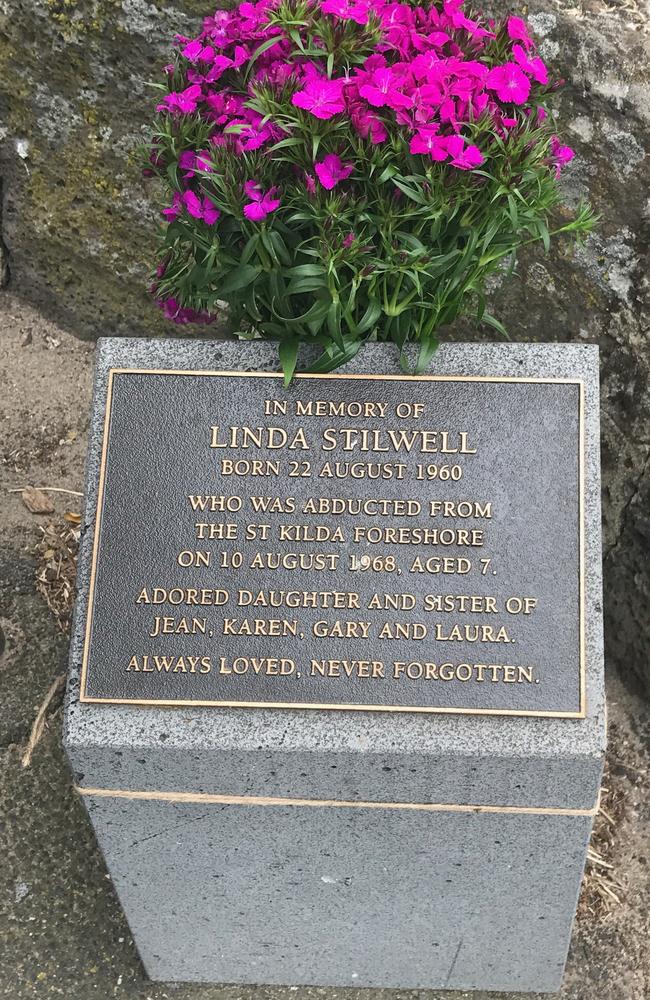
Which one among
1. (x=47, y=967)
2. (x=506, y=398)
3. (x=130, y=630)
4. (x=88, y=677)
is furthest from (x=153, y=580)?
(x=47, y=967)

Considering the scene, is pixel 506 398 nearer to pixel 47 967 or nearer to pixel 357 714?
pixel 357 714

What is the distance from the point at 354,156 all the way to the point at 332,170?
0.07 m

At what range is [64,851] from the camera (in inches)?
114

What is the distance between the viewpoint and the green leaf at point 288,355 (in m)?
2.24

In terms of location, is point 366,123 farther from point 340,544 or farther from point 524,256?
point 524,256

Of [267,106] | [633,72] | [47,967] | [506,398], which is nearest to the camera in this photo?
[267,106]

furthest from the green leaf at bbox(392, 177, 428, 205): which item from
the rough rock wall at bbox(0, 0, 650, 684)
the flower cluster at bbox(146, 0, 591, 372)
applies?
the rough rock wall at bbox(0, 0, 650, 684)

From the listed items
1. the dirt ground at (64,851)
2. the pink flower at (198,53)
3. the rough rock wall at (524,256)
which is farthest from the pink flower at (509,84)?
the dirt ground at (64,851)

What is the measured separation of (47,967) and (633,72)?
3.39 meters

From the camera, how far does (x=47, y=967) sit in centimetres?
267

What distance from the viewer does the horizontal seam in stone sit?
2.11m

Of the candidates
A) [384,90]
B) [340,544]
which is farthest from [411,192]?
[340,544]

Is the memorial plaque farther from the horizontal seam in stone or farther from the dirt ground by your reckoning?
the dirt ground

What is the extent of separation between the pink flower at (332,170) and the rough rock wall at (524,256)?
1.37m
